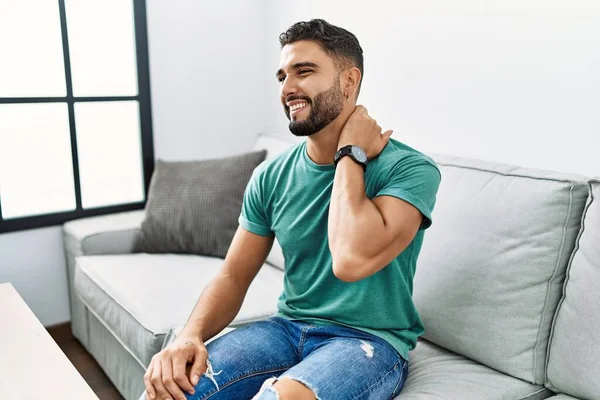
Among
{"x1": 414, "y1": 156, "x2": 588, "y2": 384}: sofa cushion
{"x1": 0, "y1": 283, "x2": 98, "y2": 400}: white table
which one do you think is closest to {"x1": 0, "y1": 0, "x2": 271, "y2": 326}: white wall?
{"x1": 0, "y1": 283, "x2": 98, "y2": 400}: white table

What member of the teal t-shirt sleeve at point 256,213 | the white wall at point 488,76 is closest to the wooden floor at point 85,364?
the teal t-shirt sleeve at point 256,213

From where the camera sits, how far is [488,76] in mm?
1940

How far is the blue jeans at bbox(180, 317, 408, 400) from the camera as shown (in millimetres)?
1205

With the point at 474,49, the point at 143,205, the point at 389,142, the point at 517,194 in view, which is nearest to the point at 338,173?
the point at 389,142

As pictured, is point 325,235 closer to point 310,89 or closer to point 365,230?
point 365,230

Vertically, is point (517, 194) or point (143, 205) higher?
point (517, 194)

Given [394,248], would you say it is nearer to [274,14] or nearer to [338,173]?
[338,173]

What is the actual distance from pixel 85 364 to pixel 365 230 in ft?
5.66

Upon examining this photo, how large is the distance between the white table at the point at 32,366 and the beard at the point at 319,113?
0.78m

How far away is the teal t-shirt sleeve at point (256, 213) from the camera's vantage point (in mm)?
1565

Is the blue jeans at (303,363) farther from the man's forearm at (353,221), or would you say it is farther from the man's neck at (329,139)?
the man's neck at (329,139)

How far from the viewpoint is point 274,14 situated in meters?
3.01

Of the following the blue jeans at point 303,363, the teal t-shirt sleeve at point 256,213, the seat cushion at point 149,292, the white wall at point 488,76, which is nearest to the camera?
the blue jeans at point 303,363

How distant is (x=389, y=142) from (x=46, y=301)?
194 centimetres
